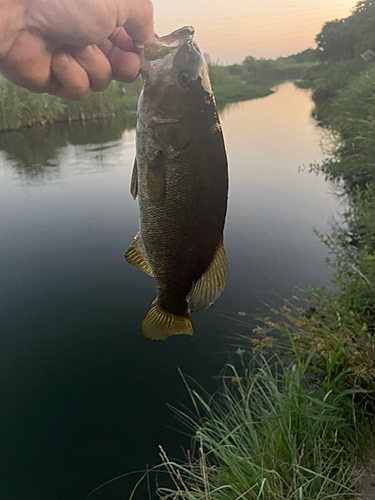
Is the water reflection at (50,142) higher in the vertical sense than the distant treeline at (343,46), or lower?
lower

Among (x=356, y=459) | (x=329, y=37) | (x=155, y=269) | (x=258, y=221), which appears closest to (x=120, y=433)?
(x=356, y=459)

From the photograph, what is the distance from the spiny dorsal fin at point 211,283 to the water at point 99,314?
10.8 ft

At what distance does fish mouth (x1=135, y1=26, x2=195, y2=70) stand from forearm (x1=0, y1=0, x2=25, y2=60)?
525mm

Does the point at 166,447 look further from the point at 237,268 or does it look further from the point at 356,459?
the point at 237,268

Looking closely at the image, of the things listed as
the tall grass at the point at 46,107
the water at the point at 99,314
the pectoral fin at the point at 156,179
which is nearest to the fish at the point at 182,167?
the pectoral fin at the point at 156,179

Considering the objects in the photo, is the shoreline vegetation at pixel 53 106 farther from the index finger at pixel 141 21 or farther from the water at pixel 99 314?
the index finger at pixel 141 21

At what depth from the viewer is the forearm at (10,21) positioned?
1.43m

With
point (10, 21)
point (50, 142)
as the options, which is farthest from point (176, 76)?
point (50, 142)

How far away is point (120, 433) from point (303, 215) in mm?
7215

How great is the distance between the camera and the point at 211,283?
61.7 inches

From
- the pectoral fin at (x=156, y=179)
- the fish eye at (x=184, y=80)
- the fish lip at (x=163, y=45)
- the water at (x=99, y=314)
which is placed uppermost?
the fish lip at (x=163, y=45)

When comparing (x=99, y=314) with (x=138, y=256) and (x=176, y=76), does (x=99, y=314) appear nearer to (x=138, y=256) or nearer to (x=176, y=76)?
(x=138, y=256)

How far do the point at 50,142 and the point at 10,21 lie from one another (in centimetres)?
1787

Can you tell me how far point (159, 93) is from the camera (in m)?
1.52
